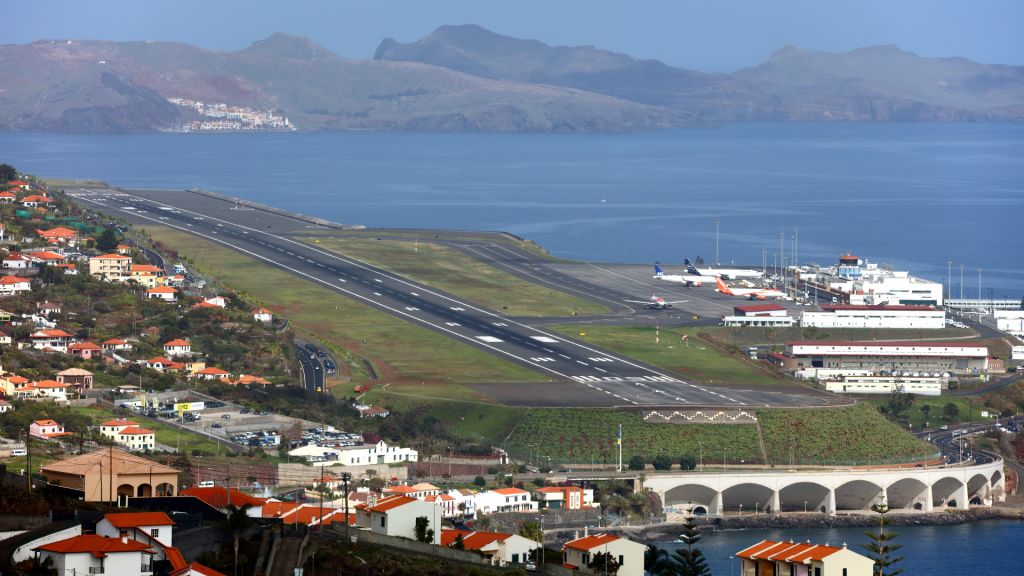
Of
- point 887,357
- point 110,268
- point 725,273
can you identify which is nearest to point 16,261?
point 110,268

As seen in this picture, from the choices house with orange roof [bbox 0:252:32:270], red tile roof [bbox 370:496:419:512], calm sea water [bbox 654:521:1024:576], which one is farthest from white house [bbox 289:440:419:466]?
house with orange roof [bbox 0:252:32:270]

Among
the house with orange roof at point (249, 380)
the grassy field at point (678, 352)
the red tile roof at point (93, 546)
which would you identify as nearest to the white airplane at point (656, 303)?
the grassy field at point (678, 352)

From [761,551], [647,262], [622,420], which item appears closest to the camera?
[761,551]

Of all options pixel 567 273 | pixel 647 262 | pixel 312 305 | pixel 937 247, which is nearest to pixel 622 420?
pixel 312 305

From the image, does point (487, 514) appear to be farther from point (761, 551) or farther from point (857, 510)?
point (761, 551)

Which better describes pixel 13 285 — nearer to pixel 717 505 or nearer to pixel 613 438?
pixel 613 438
